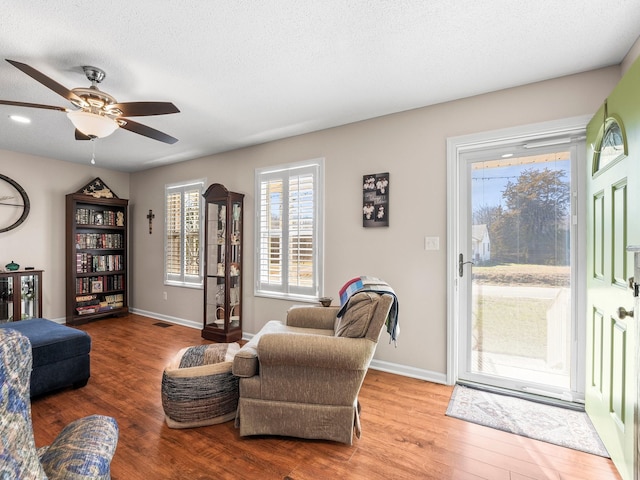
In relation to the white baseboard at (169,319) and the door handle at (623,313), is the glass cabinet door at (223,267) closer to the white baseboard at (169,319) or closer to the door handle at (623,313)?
the white baseboard at (169,319)

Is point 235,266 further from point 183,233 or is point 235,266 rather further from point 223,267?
point 183,233

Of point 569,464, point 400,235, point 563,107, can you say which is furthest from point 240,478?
point 563,107

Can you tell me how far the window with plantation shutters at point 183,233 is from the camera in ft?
15.5

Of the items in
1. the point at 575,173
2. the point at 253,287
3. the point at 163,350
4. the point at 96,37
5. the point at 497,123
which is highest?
the point at 96,37

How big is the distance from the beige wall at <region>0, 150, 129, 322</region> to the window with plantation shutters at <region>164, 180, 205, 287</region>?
1.53m

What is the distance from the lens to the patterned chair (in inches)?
23.0

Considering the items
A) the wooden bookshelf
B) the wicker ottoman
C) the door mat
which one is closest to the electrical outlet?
the door mat

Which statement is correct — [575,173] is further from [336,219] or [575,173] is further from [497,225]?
[336,219]

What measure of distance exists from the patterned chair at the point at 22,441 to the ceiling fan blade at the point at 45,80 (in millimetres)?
1909

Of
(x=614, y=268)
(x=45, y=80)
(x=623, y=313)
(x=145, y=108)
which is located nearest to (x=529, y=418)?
(x=623, y=313)

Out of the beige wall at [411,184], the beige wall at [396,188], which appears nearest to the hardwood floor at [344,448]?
the beige wall at [411,184]

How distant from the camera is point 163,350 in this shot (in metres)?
3.65

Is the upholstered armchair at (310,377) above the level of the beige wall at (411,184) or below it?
below

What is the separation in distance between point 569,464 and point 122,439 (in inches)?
106
